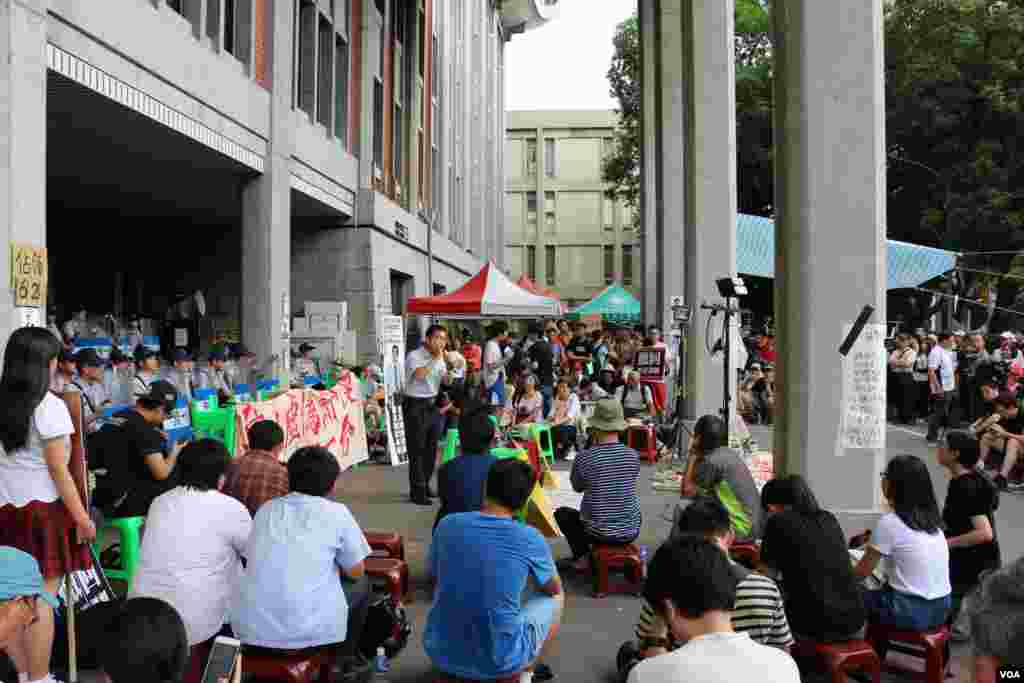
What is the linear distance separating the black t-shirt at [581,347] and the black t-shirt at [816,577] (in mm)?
16919

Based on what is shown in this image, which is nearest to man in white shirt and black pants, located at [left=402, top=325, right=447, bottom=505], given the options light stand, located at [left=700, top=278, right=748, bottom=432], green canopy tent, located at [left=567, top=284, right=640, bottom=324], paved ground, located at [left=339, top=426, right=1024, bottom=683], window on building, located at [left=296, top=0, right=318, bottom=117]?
paved ground, located at [left=339, top=426, right=1024, bottom=683]

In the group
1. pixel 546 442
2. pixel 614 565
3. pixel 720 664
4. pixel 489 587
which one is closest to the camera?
pixel 720 664

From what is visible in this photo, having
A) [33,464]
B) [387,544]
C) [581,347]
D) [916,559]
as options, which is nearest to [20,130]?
[33,464]

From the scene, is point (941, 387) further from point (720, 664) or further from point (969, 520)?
point (720, 664)

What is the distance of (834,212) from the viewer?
300 inches

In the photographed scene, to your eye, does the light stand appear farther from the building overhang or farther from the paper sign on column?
the building overhang

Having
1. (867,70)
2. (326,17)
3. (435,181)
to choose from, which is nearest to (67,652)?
(867,70)

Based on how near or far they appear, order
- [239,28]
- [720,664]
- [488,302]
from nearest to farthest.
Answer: [720,664], [239,28], [488,302]

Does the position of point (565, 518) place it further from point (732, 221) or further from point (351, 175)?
point (351, 175)

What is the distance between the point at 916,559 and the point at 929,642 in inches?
17.7

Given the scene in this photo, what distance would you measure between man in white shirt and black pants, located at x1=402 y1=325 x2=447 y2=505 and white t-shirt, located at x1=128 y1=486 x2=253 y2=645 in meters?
5.93

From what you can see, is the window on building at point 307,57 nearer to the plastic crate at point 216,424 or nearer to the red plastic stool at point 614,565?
the plastic crate at point 216,424

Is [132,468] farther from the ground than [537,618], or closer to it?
farther from the ground

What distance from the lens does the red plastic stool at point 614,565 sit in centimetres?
715
